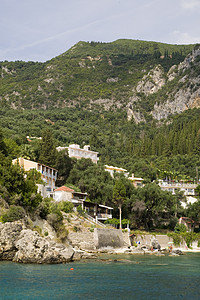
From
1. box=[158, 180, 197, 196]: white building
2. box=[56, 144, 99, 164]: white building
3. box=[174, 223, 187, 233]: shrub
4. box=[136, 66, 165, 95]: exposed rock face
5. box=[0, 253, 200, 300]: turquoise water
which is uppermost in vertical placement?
box=[136, 66, 165, 95]: exposed rock face

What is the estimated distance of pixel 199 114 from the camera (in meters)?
138

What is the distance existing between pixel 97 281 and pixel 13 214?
13963 mm

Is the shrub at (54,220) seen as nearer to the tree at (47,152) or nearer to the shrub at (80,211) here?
the shrub at (80,211)

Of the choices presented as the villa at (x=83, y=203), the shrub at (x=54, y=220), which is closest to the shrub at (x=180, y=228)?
the villa at (x=83, y=203)

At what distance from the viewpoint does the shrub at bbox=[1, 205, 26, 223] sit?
37.3 m

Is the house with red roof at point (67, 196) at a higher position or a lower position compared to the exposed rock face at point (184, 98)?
lower

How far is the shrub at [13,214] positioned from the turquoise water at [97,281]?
5765 millimetres

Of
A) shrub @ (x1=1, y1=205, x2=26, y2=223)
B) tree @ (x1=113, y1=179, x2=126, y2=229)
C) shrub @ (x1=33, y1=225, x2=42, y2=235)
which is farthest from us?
tree @ (x1=113, y1=179, x2=126, y2=229)

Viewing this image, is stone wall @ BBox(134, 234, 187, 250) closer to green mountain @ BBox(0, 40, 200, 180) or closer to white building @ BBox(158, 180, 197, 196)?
white building @ BBox(158, 180, 197, 196)

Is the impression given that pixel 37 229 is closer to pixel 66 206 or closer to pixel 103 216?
pixel 66 206

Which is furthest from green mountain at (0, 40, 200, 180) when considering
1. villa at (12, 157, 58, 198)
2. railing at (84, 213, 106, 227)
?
railing at (84, 213, 106, 227)

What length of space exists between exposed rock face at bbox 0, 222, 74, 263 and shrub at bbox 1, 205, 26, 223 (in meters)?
1.62

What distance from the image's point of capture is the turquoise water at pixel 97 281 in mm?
23453

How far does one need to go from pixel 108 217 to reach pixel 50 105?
125 metres
